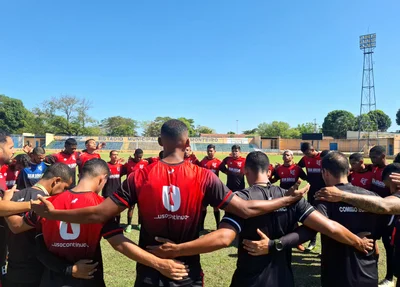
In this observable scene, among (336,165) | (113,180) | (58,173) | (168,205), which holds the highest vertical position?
(336,165)

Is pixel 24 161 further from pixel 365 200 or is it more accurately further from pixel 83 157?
pixel 365 200

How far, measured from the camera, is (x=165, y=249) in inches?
93.0

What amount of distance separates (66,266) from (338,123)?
102011mm

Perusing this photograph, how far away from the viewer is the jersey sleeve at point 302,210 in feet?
8.96

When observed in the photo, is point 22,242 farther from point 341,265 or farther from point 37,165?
point 37,165

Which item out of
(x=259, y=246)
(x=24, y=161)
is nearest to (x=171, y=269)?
(x=259, y=246)

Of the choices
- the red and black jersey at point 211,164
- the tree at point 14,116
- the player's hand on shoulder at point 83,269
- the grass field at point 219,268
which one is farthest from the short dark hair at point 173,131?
the tree at point 14,116

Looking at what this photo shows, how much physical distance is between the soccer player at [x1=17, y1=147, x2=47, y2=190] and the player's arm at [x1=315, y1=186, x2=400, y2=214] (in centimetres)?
780

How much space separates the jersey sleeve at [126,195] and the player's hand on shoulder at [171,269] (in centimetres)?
57

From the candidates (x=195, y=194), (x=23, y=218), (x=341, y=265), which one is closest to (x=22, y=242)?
(x=23, y=218)

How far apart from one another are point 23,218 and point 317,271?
5.39 metres

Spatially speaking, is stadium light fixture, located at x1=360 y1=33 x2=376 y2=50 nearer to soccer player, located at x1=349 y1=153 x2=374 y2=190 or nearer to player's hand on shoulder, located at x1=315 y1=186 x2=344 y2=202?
soccer player, located at x1=349 y1=153 x2=374 y2=190

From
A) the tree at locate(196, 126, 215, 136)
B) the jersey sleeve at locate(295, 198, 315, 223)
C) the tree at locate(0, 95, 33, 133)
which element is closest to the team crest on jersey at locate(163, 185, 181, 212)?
the jersey sleeve at locate(295, 198, 315, 223)

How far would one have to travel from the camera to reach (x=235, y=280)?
294 cm
